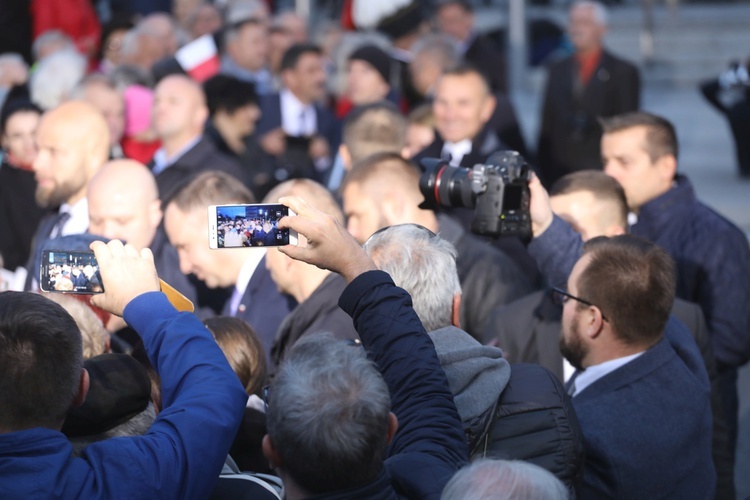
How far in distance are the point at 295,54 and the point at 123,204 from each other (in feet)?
13.5

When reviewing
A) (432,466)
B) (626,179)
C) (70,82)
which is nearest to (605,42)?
(70,82)

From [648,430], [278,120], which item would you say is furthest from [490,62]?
[648,430]

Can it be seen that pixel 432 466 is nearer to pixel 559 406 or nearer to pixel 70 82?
pixel 559 406

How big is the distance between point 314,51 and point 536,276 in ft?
11.2

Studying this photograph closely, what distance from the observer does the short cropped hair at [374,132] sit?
657 cm

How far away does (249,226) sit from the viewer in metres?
3.02

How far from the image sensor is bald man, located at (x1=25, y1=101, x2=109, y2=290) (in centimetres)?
589

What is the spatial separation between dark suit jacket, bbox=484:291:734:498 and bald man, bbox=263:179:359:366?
2.30 ft

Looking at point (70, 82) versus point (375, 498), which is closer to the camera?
point (375, 498)

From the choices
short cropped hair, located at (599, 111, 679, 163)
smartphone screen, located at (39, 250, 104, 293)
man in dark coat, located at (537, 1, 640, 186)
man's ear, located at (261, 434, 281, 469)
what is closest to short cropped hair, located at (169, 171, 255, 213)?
short cropped hair, located at (599, 111, 679, 163)

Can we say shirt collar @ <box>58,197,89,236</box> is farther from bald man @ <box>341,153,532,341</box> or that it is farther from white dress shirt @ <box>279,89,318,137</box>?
white dress shirt @ <box>279,89,318,137</box>

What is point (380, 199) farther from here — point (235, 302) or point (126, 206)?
point (126, 206)

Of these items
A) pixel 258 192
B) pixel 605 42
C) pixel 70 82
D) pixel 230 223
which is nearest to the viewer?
pixel 230 223

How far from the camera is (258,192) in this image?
7.05 meters
